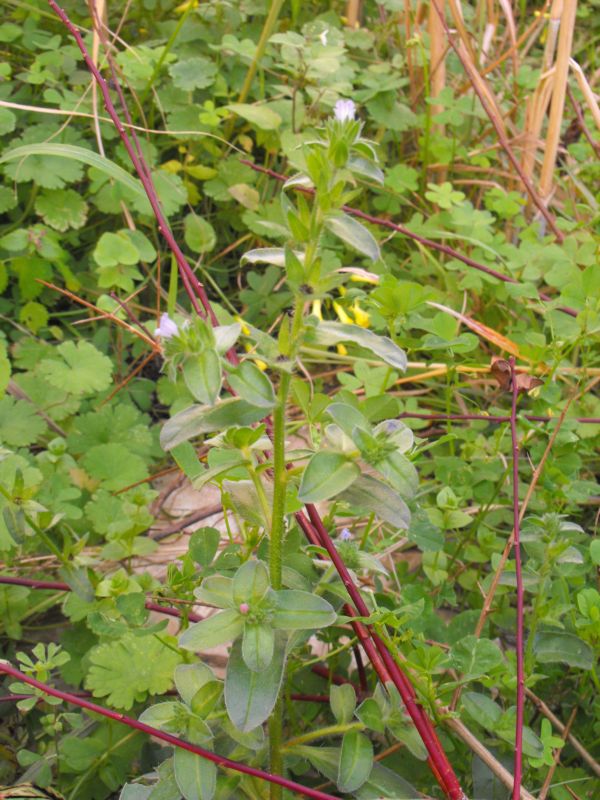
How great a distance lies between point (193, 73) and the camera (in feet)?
7.57

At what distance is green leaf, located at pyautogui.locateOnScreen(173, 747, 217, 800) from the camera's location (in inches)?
39.1

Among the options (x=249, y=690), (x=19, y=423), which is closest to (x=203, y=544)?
(x=249, y=690)

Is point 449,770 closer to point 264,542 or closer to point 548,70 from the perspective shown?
point 264,542

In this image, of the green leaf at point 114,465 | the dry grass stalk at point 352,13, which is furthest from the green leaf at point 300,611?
the dry grass stalk at point 352,13

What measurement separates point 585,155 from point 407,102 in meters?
0.55

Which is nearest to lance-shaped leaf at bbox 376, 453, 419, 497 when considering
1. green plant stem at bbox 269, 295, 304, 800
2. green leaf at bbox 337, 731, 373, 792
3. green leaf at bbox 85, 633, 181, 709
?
green plant stem at bbox 269, 295, 304, 800

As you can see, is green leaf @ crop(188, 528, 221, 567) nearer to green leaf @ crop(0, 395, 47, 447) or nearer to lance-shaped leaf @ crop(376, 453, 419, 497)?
lance-shaped leaf @ crop(376, 453, 419, 497)

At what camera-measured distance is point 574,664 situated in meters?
1.25

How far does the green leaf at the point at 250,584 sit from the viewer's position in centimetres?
97

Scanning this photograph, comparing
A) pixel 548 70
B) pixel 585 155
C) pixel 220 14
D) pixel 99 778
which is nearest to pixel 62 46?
pixel 220 14

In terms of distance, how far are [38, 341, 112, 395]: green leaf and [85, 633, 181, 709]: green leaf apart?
23.2 inches

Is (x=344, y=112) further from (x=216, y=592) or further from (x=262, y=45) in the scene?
(x=262, y=45)

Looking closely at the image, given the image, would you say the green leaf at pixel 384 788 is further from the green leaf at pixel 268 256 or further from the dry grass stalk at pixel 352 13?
the dry grass stalk at pixel 352 13

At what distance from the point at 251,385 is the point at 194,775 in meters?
0.47
